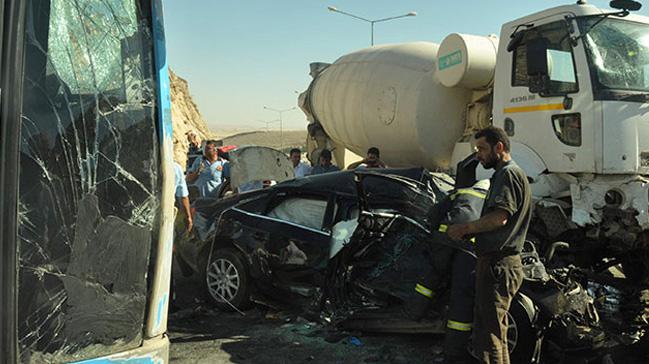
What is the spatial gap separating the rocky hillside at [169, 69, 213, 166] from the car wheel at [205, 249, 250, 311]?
1486cm

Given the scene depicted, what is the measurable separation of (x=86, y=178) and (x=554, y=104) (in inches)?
201

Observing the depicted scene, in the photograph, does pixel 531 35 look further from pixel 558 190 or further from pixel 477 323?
pixel 477 323

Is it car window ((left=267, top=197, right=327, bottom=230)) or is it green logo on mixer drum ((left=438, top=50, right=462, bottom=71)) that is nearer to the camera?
car window ((left=267, top=197, right=327, bottom=230))

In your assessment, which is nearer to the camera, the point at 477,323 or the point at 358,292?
the point at 477,323

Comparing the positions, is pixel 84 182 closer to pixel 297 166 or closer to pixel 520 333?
pixel 520 333

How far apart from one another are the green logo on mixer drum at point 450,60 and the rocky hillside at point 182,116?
14.1 metres

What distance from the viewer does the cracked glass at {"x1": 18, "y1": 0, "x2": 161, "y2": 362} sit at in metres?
1.99

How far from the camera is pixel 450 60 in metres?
7.87

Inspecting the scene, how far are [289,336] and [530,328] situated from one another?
2.08m

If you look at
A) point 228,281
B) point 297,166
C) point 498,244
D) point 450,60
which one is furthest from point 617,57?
point 297,166

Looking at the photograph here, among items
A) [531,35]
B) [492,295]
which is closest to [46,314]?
[492,295]

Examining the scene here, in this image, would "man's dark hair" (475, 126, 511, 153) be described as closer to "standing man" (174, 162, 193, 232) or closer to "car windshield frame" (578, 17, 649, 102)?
"car windshield frame" (578, 17, 649, 102)

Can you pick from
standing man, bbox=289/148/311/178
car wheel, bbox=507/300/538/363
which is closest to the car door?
car wheel, bbox=507/300/538/363

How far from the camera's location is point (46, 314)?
204cm
